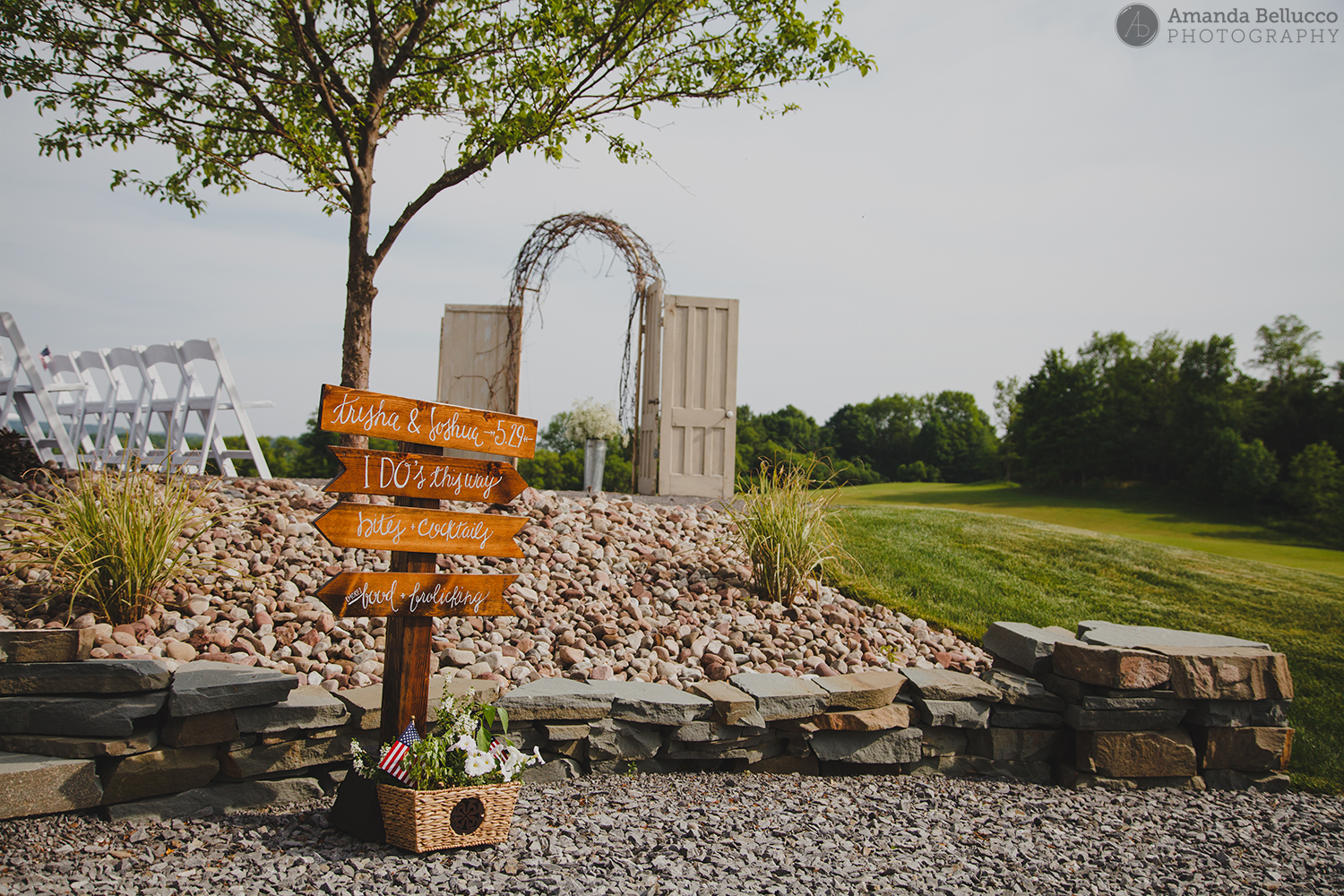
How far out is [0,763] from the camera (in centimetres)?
217

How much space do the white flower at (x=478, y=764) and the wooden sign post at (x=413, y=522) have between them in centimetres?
31

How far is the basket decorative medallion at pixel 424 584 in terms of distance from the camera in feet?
7.02

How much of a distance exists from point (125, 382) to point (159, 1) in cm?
290

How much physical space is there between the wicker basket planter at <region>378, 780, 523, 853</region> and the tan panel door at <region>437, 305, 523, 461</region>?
5590mm

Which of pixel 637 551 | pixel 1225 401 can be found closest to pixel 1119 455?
pixel 1225 401

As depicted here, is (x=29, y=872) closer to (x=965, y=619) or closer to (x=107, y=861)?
(x=107, y=861)

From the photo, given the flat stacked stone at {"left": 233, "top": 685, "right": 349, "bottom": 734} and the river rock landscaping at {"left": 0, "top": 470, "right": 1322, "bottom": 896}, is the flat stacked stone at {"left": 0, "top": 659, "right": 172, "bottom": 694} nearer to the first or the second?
the river rock landscaping at {"left": 0, "top": 470, "right": 1322, "bottom": 896}

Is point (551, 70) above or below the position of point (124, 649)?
above

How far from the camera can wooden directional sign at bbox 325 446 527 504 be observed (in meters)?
2.22

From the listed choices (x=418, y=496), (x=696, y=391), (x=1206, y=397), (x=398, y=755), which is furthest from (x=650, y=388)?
(x=1206, y=397)

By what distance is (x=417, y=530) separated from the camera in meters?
2.35

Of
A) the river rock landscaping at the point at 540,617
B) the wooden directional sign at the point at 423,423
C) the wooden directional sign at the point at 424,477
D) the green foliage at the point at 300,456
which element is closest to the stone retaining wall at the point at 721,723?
the river rock landscaping at the point at 540,617

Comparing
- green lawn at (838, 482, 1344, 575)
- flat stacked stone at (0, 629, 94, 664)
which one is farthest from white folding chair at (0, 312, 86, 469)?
green lawn at (838, 482, 1344, 575)

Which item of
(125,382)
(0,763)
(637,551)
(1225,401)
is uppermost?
(1225,401)
